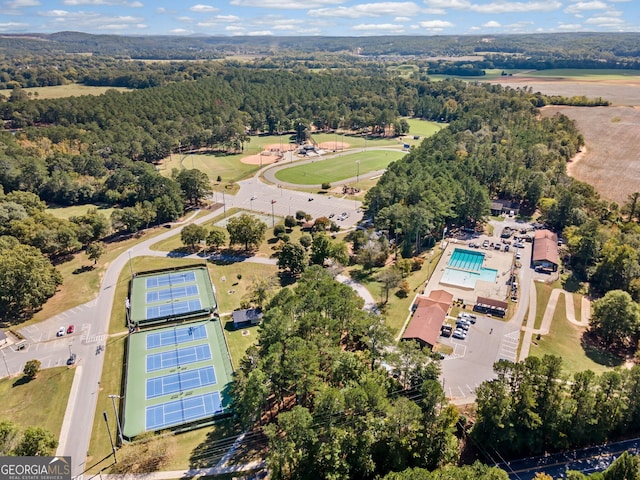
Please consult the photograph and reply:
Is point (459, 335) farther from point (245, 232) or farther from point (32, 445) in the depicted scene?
point (32, 445)

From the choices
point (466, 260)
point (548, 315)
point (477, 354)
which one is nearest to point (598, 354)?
point (548, 315)

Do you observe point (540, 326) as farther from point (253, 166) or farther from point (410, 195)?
point (253, 166)

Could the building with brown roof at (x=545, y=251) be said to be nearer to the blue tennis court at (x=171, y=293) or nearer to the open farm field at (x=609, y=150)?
the open farm field at (x=609, y=150)

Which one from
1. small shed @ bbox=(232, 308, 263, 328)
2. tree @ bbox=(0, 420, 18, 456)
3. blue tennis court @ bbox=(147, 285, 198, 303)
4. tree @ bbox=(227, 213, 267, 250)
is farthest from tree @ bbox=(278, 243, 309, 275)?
tree @ bbox=(0, 420, 18, 456)

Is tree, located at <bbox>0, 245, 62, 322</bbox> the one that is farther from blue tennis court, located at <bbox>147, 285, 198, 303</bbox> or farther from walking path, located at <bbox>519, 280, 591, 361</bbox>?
walking path, located at <bbox>519, 280, 591, 361</bbox>

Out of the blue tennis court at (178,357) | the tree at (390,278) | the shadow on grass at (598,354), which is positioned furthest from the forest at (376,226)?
the blue tennis court at (178,357)
